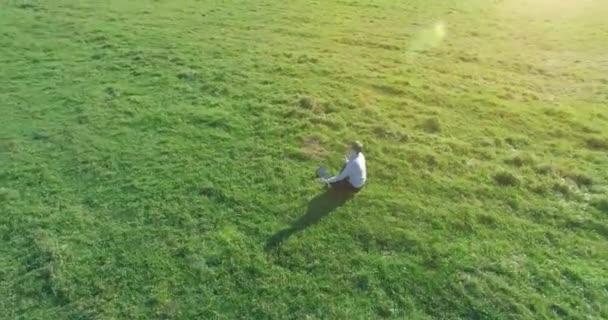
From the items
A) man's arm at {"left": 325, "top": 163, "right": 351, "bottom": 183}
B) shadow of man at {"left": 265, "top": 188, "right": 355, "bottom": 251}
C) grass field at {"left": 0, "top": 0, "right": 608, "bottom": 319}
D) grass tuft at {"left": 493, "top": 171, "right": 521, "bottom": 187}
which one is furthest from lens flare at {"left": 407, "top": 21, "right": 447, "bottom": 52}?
shadow of man at {"left": 265, "top": 188, "right": 355, "bottom": 251}

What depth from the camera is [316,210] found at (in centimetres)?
1004

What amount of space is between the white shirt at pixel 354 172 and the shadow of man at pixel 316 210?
252 mm

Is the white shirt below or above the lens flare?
below

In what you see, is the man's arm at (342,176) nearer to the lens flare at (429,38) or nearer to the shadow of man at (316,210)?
the shadow of man at (316,210)

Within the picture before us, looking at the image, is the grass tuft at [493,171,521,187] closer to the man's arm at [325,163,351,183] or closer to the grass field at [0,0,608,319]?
the grass field at [0,0,608,319]

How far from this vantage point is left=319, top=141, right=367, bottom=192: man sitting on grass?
10.2 metres

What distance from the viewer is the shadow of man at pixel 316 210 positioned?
932cm

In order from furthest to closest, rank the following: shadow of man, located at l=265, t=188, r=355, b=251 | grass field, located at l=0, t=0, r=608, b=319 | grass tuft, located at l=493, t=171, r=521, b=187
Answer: grass tuft, located at l=493, t=171, r=521, b=187 → shadow of man, located at l=265, t=188, r=355, b=251 → grass field, located at l=0, t=0, r=608, b=319

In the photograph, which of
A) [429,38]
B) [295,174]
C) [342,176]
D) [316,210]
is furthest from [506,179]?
[429,38]

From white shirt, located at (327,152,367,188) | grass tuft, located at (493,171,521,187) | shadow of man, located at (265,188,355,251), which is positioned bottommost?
shadow of man, located at (265,188,355,251)

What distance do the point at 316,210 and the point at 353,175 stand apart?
3.40 ft

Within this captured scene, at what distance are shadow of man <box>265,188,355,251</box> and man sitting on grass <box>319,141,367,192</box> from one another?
4.8 inches

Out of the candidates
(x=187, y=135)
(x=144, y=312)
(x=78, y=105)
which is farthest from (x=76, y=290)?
(x=78, y=105)

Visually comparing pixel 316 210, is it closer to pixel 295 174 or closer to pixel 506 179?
pixel 295 174
